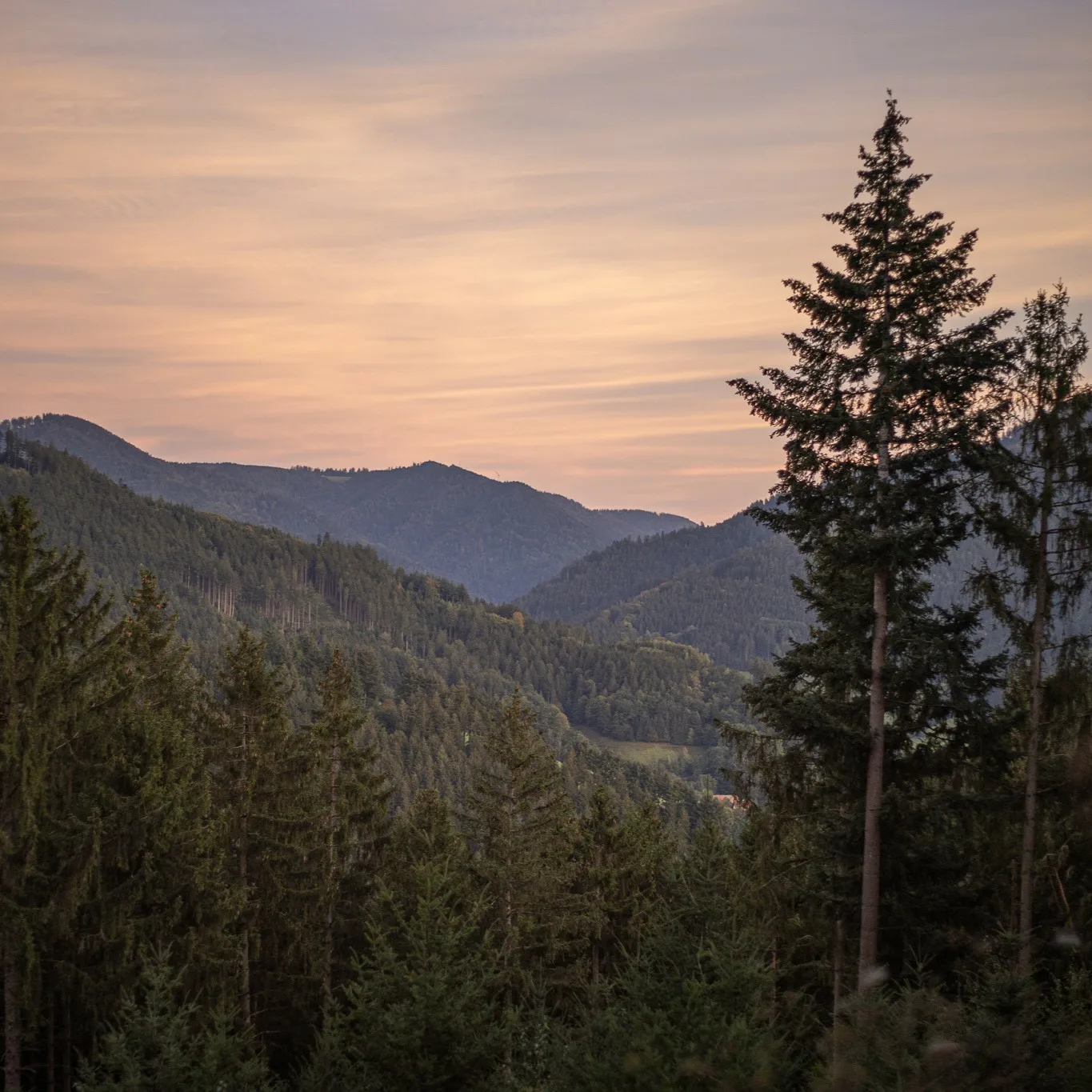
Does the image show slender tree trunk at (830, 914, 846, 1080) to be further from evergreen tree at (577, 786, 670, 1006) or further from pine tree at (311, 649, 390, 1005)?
pine tree at (311, 649, 390, 1005)

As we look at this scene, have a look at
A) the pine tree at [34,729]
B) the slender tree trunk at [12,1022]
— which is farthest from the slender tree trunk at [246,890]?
the slender tree trunk at [12,1022]

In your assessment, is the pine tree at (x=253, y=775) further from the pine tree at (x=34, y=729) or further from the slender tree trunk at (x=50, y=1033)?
the pine tree at (x=34, y=729)

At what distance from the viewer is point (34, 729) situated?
58.5 feet

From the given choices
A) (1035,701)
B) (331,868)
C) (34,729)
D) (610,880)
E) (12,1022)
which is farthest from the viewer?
(610,880)

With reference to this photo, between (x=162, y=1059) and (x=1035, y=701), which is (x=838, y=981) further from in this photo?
(x=162, y=1059)

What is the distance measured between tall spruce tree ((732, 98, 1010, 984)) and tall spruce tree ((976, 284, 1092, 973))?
1.89 ft

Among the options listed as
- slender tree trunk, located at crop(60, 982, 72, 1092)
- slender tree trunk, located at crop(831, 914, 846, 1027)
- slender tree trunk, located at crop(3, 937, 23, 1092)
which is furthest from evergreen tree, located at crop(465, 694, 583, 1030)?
slender tree trunk, located at crop(3, 937, 23, 1092)

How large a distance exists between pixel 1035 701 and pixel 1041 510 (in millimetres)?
2929

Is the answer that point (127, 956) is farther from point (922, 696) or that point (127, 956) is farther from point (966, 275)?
point (966, 275)

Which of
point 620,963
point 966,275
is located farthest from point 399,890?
point 966,275

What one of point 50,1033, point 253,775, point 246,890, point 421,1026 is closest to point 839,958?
point 421,1026

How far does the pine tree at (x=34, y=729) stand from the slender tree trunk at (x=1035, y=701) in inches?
642

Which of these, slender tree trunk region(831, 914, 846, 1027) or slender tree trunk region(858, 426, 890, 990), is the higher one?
slender tree trunk region(858, 426, 890, 990)

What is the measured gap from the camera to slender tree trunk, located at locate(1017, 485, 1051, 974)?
14.7 meters
